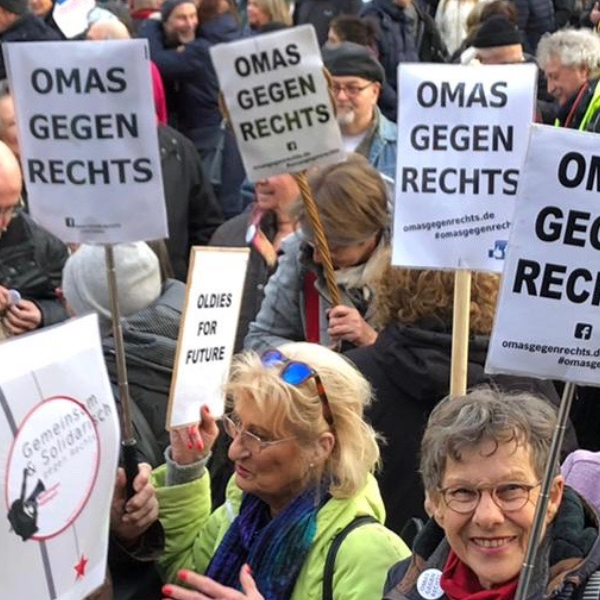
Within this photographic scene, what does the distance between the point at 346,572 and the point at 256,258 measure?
2.36 m

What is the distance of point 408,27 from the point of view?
10094 mm

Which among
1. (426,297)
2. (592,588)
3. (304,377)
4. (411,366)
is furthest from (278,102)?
(592,588)

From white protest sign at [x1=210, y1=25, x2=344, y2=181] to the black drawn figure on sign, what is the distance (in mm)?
2127

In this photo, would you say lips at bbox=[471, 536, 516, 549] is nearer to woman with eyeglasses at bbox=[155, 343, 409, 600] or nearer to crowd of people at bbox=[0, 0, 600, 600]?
crowd of people at bbox=[0, 0, 600, 600]

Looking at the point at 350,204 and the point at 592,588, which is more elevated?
the point at 592,588

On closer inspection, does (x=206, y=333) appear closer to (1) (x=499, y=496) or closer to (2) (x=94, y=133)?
(2) (x=94, y=133)

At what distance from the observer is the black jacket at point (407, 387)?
3965 millimetres

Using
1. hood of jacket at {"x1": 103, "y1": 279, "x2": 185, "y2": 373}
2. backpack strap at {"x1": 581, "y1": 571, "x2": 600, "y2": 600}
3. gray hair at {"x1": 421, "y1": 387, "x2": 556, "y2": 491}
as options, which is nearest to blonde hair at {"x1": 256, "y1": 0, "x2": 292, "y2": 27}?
hood of jacket at {"x1": 103, "y1": 279, "x2": 185, "y2": 373}

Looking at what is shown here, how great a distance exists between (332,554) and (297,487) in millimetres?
236

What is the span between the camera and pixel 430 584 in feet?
9.55

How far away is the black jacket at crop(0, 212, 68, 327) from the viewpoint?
4992 millimetres

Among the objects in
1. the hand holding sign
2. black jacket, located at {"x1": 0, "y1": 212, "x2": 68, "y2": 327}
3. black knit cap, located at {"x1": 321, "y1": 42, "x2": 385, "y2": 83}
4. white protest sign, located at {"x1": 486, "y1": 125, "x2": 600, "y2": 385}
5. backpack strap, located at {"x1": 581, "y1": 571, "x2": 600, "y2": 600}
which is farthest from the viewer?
black knit cap, located at {"x1": 321, "y1": 42, "x2": 385, "y2": 83}

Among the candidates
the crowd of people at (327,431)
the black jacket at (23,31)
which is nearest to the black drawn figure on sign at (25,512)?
the crowd of people at (327,431)

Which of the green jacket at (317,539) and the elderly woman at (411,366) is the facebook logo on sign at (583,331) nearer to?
the green jacket at (317,539)
